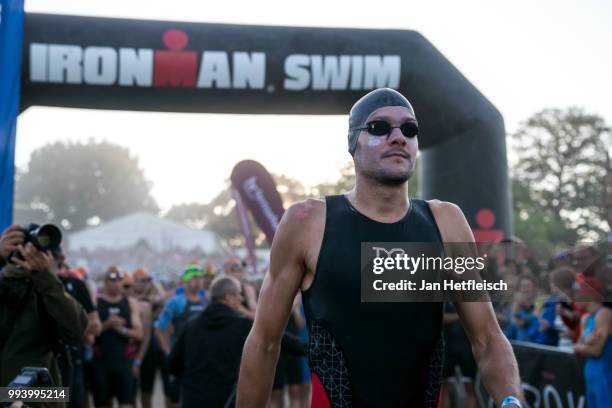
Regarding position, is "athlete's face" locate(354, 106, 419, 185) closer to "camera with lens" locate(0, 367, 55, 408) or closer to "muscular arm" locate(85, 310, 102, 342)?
"camera with lens" locate(0, 367, 55, 408)

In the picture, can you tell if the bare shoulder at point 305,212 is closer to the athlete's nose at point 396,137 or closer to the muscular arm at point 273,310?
the muscular arm at point 273,310

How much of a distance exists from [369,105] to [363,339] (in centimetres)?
85

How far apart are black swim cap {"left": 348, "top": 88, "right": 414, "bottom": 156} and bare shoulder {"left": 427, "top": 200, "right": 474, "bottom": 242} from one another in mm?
381

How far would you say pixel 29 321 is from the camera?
3875 mm

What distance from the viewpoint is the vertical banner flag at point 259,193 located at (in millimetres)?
6484

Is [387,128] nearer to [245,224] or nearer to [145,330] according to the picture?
[245,224]

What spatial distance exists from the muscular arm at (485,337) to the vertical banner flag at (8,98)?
5061 millimetres

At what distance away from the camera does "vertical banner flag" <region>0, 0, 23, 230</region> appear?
635cm

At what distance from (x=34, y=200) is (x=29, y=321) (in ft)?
265

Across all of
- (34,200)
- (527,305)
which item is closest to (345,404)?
(527,305)

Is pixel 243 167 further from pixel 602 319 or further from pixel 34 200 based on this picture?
pixel 34 200

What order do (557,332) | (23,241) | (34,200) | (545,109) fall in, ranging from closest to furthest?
1. (23,241)
2. (557,332)
3. (545,109)
4. (34,200)

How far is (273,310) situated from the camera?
234 centimetres

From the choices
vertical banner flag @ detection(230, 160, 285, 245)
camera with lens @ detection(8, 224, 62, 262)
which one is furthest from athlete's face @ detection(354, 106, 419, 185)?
vertical banner flag @ detection(230, 160, 285, 245)
